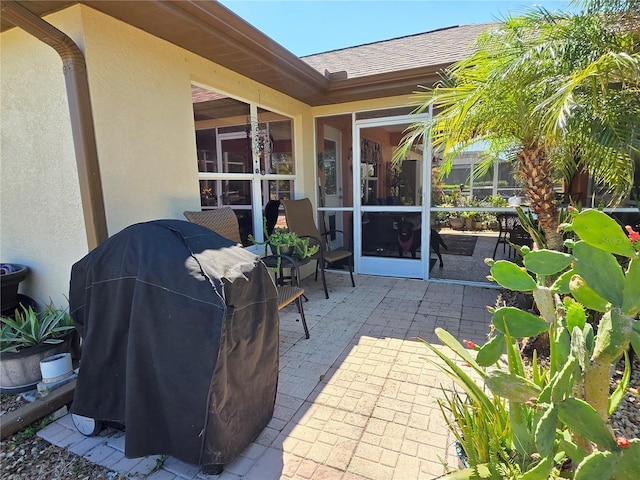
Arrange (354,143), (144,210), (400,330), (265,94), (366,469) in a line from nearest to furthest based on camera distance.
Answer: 1. (366,469)
2. (144,210)
3. (400,330)
4. (265,94)
5. (354,143)

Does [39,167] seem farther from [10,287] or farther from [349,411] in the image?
[349,411]

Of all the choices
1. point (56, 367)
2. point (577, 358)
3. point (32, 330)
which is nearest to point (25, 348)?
point (32, 330)

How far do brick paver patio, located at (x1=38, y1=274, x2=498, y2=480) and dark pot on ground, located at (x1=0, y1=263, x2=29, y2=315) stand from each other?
121cm

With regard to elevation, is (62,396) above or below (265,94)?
below

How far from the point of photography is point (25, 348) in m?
2.27

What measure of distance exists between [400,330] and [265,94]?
3224mm

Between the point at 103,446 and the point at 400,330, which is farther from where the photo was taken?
the point at 400,330

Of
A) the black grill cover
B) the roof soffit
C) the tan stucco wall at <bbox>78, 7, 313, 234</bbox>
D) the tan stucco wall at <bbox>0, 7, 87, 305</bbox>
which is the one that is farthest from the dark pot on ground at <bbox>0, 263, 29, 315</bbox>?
the roof soffit

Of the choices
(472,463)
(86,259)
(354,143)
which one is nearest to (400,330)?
(472,463)

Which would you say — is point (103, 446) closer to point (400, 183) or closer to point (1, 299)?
point (1, 299)

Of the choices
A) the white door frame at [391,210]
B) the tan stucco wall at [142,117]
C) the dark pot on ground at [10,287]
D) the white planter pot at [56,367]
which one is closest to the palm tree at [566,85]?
the white door frame at [391,210]

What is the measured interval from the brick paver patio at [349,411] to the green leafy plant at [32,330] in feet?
1.91

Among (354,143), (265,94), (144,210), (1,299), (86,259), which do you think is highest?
(265,94)

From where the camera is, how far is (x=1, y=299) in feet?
8.68
